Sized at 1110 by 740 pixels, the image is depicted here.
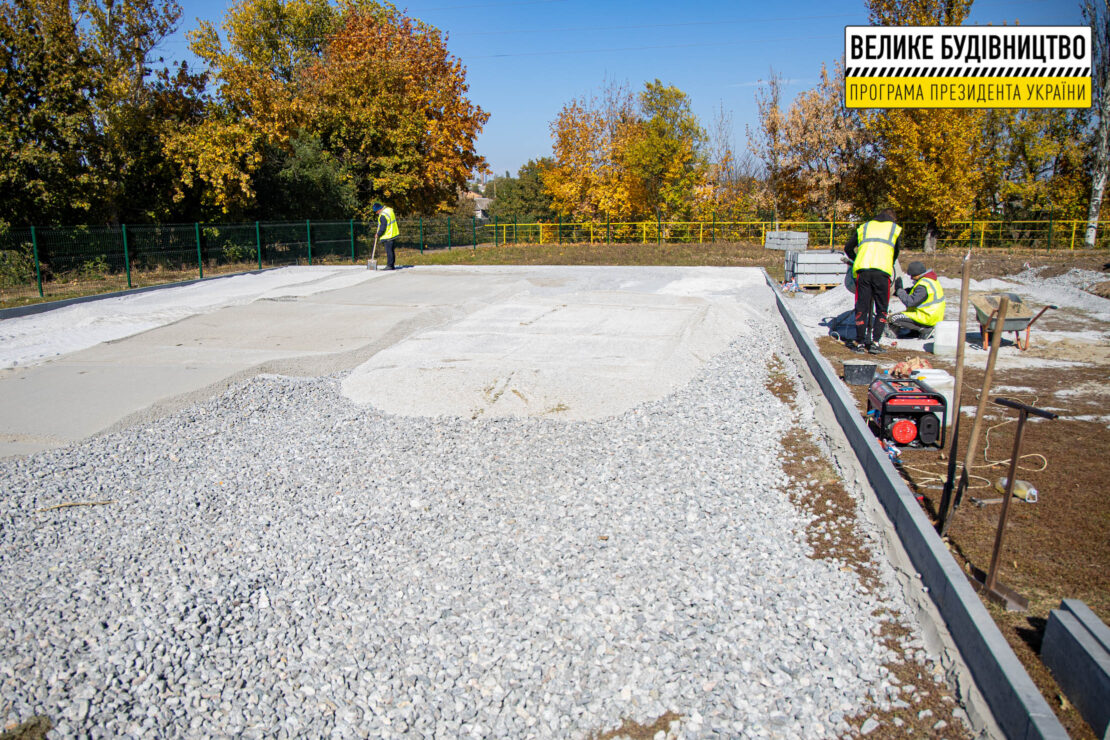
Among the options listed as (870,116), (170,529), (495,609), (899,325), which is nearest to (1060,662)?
(495,609)

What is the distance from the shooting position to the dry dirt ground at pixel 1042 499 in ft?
11.4

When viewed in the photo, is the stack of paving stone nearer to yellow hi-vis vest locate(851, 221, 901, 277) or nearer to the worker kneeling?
the worker kneeling

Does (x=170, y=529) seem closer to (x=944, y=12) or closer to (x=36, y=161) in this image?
(x=36, y=161)

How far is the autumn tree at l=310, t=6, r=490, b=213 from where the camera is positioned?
29375mm

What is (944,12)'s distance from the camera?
28969 mm

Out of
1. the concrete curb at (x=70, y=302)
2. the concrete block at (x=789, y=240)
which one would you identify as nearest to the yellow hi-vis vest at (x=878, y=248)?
the concrete block at (x=789, y=240)

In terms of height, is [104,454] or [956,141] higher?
[956,141]

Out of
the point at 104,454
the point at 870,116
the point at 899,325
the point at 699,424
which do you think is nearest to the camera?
the point at 104,454

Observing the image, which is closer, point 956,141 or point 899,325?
point 899,325

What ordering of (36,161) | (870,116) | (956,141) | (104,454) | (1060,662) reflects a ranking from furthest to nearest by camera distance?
(870,116) < (956,141) < (36,161) < (104,454) < (1060,662)

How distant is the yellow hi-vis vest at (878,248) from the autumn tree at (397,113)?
24.7 m

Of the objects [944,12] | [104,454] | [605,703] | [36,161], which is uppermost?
[944,12]

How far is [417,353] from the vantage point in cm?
Answer: 978

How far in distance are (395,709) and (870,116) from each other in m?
34.6
